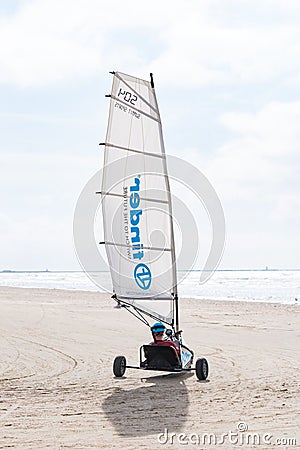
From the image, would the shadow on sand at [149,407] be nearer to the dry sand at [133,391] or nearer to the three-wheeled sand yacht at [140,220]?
the dry sand at [133,391]

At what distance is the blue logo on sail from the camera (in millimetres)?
10609

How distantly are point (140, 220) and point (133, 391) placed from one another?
272 cm

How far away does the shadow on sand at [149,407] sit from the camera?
734 centimetres

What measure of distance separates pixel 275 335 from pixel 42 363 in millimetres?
7394

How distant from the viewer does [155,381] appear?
10516 millimetres

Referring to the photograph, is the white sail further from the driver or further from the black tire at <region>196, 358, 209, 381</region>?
the black tire at <region>196, 358, 209, 381</region>

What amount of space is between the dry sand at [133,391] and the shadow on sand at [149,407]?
13mm

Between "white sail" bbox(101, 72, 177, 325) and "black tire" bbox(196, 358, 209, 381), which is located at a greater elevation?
"white sail" bbox(101, 72, 177, 325)

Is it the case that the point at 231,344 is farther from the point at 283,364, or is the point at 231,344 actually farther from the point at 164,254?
the point at 164,254

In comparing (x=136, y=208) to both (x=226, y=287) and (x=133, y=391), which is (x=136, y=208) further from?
(x=226, y=287)

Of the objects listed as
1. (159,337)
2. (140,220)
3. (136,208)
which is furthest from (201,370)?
(136,208)

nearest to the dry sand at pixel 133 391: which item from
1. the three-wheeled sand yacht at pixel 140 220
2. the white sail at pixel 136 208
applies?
the three-wheeled sand yacht at pixel 140 220

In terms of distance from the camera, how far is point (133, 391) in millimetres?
9625

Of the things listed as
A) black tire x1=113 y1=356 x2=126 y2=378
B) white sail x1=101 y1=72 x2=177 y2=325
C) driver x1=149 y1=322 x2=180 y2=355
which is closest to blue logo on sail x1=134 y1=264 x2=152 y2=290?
white sail x1=101 y1=72 x2=177 y2=325
